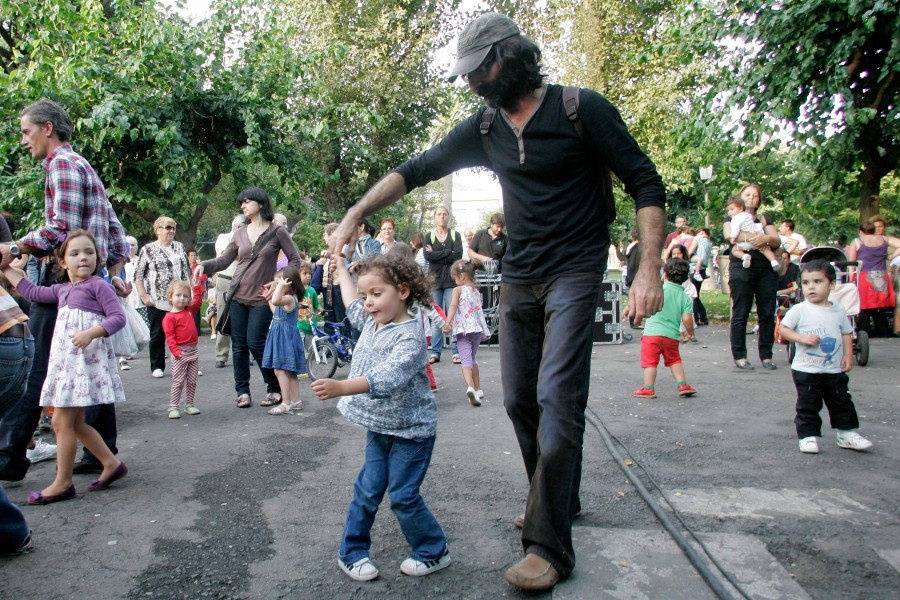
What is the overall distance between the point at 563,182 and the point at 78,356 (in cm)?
290

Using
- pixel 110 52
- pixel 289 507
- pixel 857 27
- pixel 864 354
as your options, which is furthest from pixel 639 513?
pixel 110 52

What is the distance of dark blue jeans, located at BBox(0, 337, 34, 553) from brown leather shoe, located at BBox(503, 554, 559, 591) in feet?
7.06

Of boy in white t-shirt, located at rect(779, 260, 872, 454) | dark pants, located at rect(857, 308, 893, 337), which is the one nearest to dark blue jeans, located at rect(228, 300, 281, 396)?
boy in white t-shirt, located at rect(779, 260, 872, 454)

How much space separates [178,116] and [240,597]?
11214 millimetres

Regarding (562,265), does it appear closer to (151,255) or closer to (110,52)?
(151,255)

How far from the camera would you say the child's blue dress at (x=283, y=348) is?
6.65 meters

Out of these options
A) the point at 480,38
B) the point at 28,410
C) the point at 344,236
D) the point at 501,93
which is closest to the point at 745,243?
the point at 501,93

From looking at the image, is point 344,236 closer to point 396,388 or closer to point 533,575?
point 396,388

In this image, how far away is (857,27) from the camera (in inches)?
411

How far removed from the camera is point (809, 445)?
4.74m

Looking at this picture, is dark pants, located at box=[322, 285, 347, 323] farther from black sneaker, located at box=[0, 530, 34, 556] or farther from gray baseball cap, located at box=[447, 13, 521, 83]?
gray baseball cap, located at box=[447, 13, 521, 83]

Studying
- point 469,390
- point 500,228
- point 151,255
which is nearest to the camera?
point 469,390

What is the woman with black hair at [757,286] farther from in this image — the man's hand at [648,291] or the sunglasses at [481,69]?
the sunglasses at [481,69]

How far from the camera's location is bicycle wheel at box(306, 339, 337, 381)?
8.88 m
